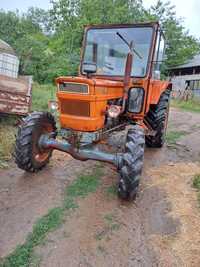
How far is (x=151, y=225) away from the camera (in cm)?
379

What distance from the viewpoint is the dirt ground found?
10.3 ft

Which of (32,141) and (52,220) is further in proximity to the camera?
(32,141)

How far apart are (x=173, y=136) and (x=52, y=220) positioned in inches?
221

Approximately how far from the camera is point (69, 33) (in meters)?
24.0

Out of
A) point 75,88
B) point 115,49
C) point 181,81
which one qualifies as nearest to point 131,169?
point 75,88

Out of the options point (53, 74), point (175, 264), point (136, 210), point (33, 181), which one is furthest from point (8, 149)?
point (53, 74)

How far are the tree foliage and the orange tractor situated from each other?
12.0 meters

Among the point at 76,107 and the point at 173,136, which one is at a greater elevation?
the point at 76,107

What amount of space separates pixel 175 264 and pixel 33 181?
2476 mm

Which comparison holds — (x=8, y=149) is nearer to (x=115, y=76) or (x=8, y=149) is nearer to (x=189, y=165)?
(x=115, y=76)

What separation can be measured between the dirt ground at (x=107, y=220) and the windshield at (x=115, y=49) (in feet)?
5.72

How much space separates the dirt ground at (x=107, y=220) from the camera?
3141 millimetres

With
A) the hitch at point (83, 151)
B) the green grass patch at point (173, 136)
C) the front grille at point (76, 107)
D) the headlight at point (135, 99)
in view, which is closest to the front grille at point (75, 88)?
the front grille at point (76, 107)

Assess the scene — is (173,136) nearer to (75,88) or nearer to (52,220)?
(75,88)
